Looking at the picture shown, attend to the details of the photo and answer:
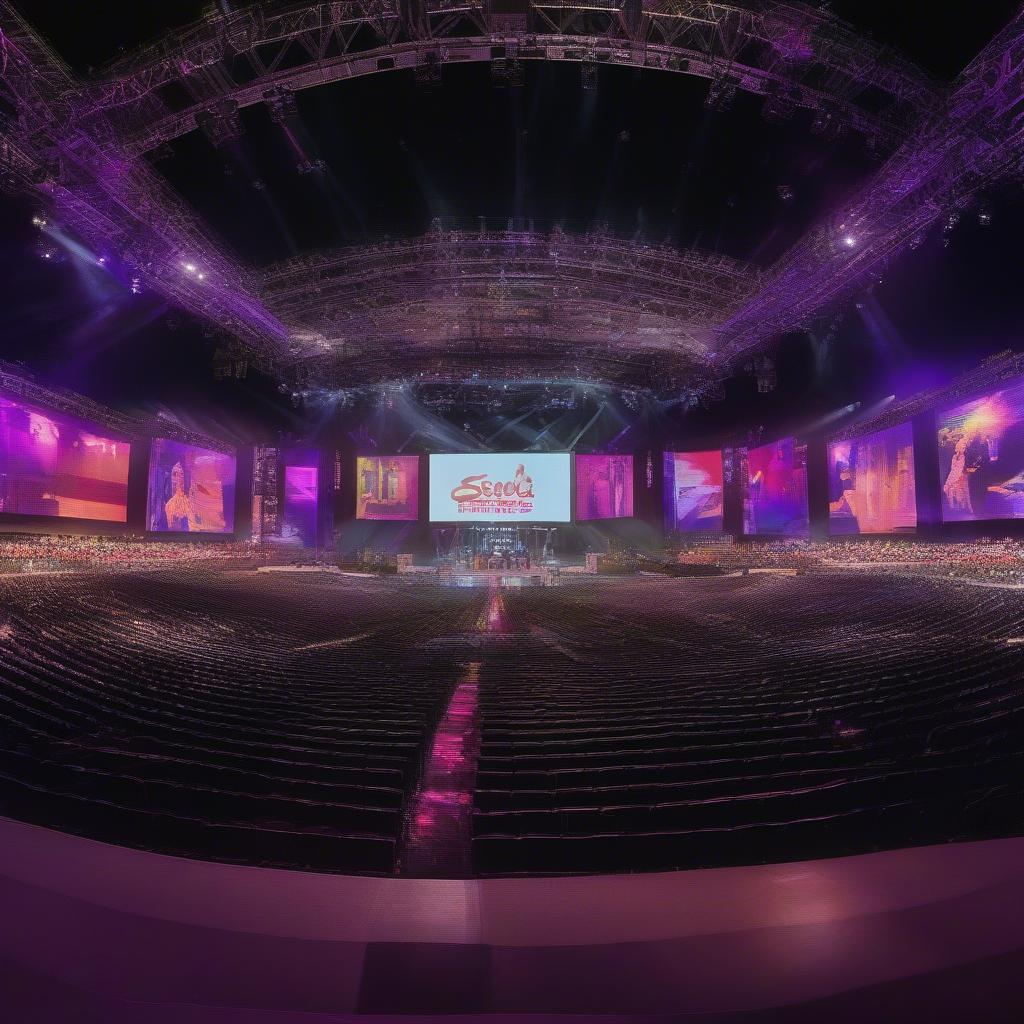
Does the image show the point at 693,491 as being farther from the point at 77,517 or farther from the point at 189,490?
the point at 77,517

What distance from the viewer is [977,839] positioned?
246 centimetres

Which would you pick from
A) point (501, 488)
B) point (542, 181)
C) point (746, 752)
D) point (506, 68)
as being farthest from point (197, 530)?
point (746, 752)

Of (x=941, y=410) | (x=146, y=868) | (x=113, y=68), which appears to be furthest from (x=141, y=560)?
(x=941, y=410)

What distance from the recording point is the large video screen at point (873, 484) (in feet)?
43.5

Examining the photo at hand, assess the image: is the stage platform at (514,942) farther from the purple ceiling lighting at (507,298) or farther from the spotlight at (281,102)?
the purple ceiling lighting at (507,298)

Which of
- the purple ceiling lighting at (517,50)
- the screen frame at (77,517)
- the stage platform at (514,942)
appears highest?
the purple ceiling lighting at (517,50)

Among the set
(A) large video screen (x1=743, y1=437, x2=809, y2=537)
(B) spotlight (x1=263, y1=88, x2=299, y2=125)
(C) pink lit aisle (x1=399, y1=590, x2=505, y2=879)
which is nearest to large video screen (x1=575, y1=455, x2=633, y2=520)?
(A) large video screen (x1=743, y1=437, x2=809, y2=537)

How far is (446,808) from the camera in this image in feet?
8.23

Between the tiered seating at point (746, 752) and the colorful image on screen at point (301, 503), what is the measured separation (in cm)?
1756

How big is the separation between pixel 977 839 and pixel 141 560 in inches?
672

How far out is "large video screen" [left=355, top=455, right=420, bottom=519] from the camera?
72.8 ft

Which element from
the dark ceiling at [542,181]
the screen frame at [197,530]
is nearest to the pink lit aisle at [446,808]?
the dark ceiling at [542,181]

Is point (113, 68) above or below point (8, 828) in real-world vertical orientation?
above

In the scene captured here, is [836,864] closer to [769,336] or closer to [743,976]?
[743,976]
